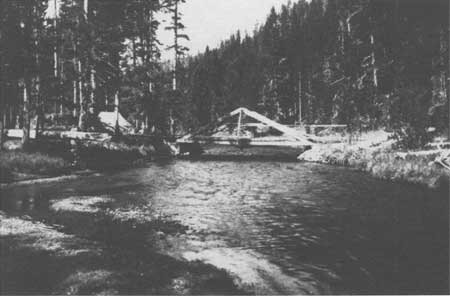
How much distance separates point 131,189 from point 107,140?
13881 millimetres

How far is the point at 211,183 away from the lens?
20594 mm

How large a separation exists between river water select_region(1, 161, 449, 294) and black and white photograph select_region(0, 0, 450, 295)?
0.21 ft

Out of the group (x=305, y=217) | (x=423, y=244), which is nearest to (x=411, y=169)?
(x=305, y=217)

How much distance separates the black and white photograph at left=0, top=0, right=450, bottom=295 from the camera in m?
8.42

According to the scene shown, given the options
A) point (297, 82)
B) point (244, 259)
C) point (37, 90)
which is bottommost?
point (244, 259)

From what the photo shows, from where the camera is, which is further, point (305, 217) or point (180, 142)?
point (180, 142)

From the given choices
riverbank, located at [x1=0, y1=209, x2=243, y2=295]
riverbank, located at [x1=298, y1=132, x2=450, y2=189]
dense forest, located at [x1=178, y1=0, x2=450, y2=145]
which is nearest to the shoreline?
riverbank, located at [x1=298, y1=132, x2=450, y2=189]

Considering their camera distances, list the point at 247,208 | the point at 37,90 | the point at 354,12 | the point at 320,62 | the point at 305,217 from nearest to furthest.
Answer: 1. the point at 305,217
2. the point at 247,208
3. the point at 37,90
4. the point at 354,12
5. the point at 320,62

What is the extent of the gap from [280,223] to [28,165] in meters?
14.4

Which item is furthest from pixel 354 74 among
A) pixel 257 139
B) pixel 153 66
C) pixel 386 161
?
pixel 386 161

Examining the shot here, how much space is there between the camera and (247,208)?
1491cm

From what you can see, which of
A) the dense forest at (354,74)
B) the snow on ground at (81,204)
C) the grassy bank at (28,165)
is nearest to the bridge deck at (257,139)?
the dense forest at (354,74)

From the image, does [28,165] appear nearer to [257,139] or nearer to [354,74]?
[257,139]

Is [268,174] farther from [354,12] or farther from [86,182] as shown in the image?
[354,12]
